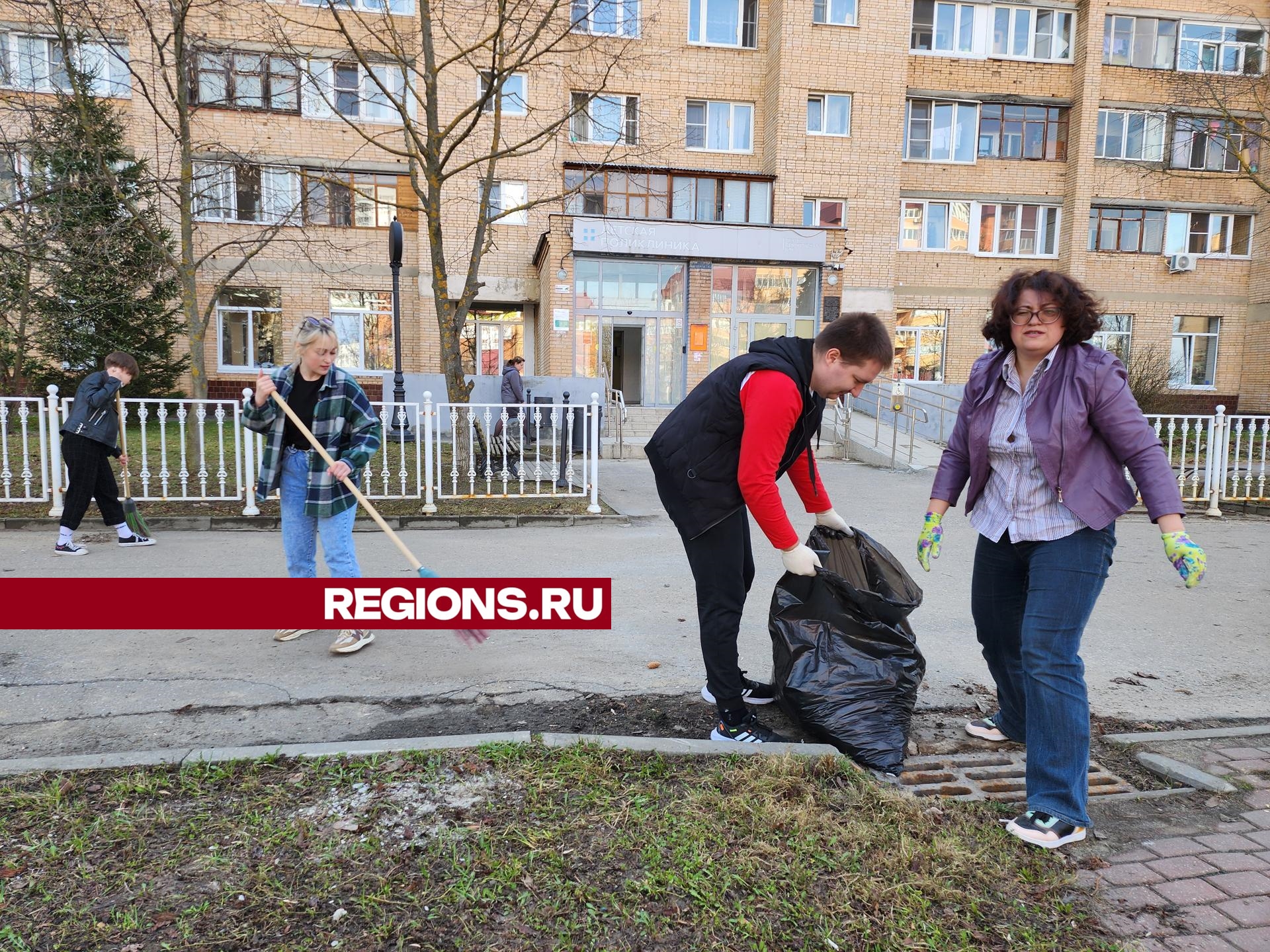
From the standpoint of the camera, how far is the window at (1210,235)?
2498 cm

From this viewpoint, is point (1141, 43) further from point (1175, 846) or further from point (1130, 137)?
point (1175, 846)

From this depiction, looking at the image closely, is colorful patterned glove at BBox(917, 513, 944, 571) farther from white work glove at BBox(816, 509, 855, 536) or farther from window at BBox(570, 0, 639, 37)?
window at BBox(570, 0, 639, 37)

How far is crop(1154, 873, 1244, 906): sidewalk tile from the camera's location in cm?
229

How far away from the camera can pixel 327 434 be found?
4.30 metres

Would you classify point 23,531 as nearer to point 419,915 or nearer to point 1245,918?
point 419,915

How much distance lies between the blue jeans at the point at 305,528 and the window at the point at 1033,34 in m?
26.5

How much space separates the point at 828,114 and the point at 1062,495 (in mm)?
22625

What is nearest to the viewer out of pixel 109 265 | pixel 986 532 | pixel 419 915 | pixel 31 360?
pixel 419 915

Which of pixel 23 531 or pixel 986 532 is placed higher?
pixel 986 532

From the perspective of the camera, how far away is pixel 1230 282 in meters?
25.0

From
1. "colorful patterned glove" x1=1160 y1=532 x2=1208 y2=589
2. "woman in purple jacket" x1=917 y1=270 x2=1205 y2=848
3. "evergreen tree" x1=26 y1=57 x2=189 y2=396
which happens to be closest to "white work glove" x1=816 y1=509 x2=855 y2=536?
"woman in purple jacket" x1=917 y1=270 x2=1205 y2=848

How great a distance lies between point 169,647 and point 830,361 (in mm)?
3908

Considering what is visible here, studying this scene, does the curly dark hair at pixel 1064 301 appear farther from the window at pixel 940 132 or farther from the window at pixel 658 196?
the window at pixel 940 132

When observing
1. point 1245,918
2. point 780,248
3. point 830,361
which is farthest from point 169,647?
point 780,248
